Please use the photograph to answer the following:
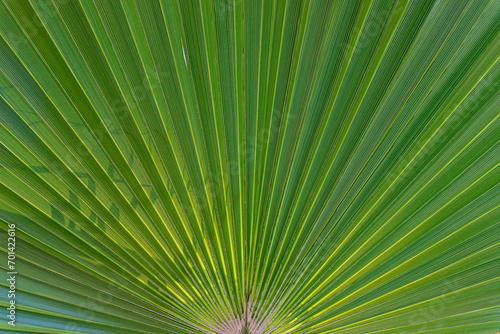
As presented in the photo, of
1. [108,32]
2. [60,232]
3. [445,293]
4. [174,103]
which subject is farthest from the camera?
[445,293]

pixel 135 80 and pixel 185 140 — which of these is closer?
pixel 135 80

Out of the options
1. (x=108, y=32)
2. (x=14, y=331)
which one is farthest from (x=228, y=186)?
(x=14, y=331)

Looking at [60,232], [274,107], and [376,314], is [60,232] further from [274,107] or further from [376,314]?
[376,314]

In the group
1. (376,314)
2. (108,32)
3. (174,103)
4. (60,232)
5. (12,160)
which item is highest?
(108,32)

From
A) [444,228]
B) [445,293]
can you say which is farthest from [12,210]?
[445,293]

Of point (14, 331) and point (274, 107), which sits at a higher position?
point (274, 107)

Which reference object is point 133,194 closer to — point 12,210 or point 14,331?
point 12,210

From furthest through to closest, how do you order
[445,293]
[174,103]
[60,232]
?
1. [445,293]
2. [60,232]
3. [174,103]
